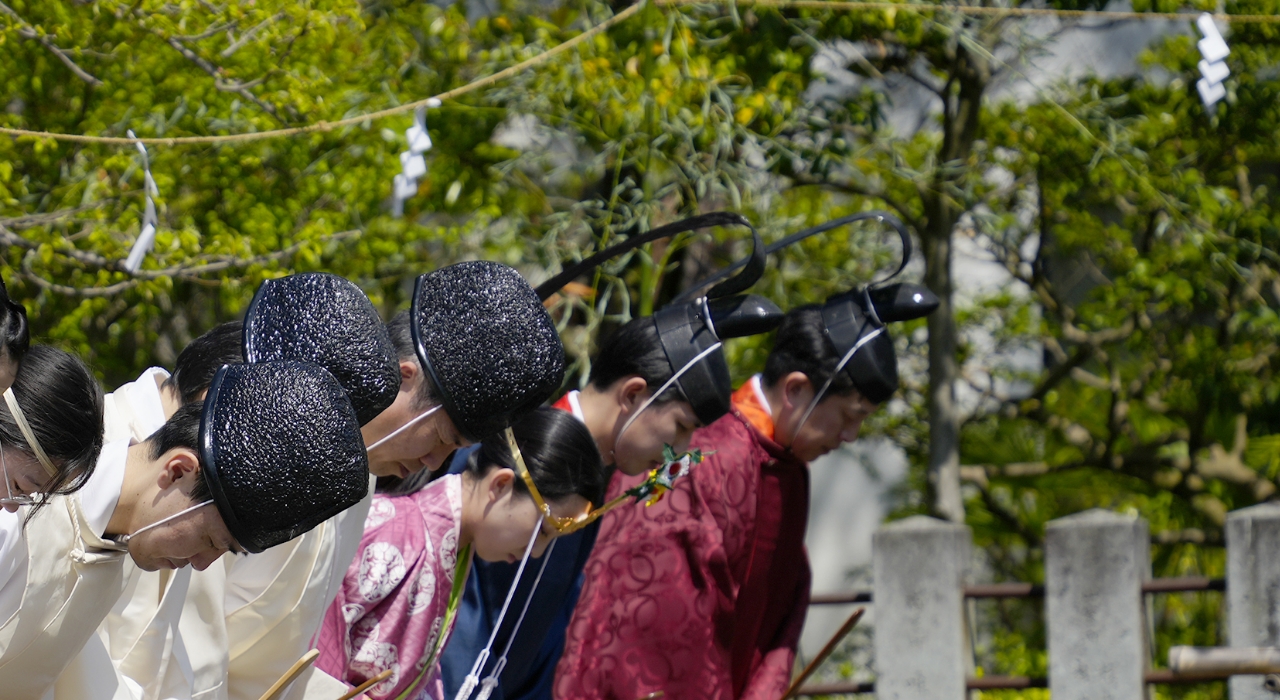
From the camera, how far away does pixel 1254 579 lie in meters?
4.72

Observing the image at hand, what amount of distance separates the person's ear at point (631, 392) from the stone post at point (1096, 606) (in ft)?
6.77

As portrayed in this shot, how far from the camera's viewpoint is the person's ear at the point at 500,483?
3.12 metres

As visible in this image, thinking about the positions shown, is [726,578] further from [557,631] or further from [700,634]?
[557,631]

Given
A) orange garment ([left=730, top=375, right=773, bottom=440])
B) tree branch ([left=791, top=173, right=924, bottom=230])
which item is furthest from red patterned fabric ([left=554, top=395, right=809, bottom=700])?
tree branch ([left=791, top=173, right=924, bottom=230])

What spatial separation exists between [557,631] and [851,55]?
11.5 ft

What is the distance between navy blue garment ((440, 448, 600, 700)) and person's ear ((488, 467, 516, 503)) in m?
0.18

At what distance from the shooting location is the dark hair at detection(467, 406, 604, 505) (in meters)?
3.13

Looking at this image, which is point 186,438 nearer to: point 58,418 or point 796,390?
point 58,418

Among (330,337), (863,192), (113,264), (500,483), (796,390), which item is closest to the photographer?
(330,337)

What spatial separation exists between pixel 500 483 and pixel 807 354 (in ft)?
3.81

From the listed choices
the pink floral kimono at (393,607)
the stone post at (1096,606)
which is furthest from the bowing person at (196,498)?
the stone post at (1096,606)

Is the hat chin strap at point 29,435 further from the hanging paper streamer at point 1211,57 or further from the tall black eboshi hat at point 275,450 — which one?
the hanging paper streamer at point 1211,57

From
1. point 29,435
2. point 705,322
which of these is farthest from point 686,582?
point 29,435

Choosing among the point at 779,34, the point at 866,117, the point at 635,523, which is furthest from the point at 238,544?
the point at 866,117
